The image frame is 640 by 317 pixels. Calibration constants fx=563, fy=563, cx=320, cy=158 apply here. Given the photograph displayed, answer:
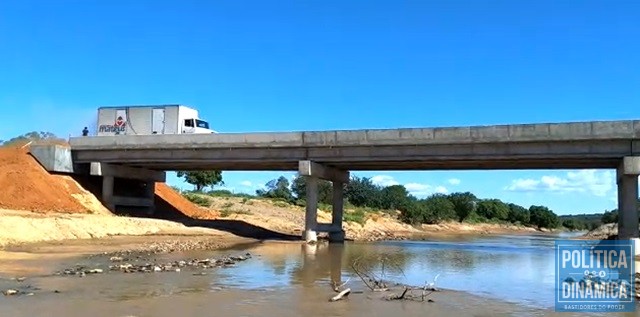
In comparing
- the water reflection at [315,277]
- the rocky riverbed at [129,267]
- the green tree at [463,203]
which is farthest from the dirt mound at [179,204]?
the green tree at [463,203]

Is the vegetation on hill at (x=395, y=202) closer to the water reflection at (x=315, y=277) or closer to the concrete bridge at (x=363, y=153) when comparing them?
the concrete bridge at (x=363, y=153)

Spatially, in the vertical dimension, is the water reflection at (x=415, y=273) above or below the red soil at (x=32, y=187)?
below

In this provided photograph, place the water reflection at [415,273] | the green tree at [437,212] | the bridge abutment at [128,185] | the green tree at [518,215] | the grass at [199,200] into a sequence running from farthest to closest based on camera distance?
1. the green tree at [518,215]
2. the green tree at [437,212]
3. the grass at [199,200]
4. the bridge abutment at [128,185]
5. the water reflection at [415,273]

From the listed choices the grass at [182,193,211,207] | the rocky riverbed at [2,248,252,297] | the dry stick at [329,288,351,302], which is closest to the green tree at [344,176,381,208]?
the grass at [182,193,211,207]

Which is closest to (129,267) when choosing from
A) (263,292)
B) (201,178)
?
(263,292)

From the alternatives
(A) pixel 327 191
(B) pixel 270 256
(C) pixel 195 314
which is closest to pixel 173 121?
(B) pixel 270 256

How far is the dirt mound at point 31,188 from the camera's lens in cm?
4050

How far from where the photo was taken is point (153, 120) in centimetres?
4703

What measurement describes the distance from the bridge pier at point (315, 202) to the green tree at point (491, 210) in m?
109

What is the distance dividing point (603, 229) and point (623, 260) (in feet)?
173

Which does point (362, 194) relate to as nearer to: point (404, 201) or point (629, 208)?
point (404, 201)

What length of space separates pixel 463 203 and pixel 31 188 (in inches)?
4130

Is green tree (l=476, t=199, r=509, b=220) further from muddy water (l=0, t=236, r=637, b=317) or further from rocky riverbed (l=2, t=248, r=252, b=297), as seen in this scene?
rocky riverbed (l=2, t=248, r=252, b=297)

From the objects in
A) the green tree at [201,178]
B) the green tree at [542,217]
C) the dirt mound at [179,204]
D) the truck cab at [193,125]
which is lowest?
the green tree at [542,217]
